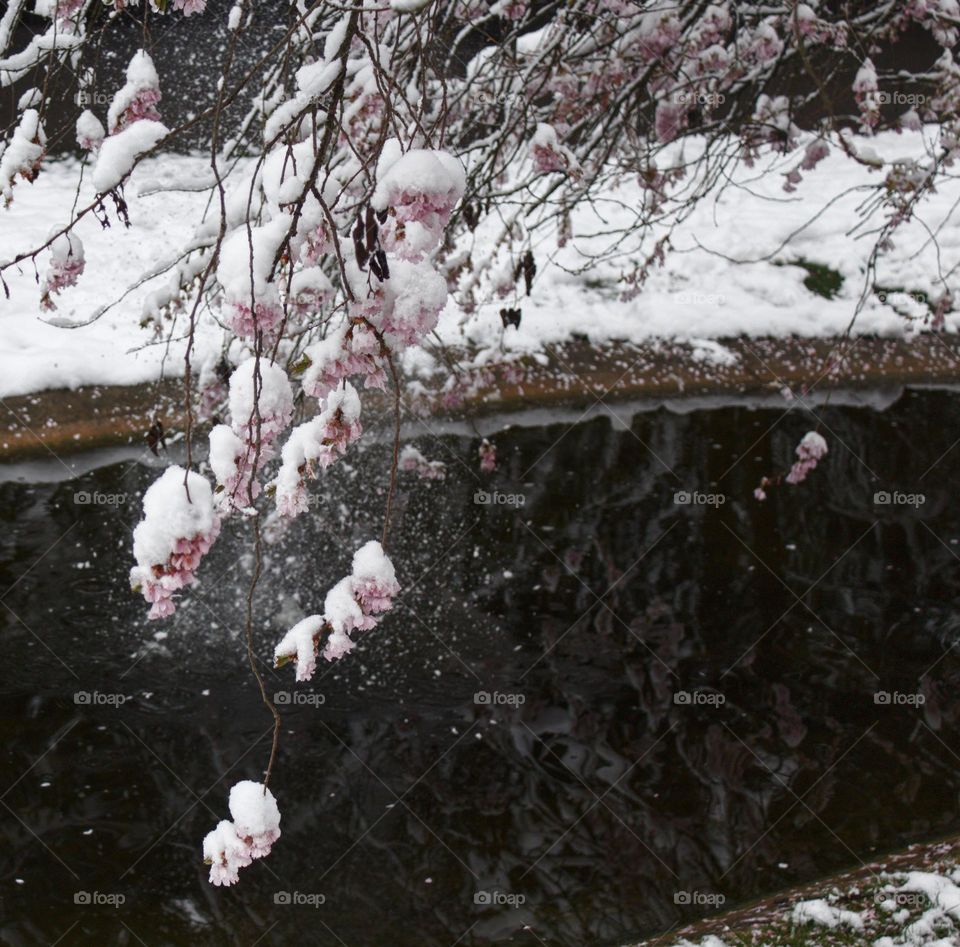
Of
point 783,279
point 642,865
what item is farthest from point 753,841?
point 783,279

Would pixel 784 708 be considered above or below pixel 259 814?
below

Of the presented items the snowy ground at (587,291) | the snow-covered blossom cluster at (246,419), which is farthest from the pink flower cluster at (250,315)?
the snowy ground at (587,291)

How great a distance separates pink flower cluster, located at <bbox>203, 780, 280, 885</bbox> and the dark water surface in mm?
1783

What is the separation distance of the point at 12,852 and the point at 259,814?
7.55ft

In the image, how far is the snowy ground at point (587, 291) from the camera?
6.69 metres

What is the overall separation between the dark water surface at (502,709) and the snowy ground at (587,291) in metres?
1.30

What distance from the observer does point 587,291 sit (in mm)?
7863

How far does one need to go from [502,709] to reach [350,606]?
2526mm

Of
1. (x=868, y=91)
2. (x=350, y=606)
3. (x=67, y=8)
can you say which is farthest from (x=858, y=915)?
(x=868, y=91)

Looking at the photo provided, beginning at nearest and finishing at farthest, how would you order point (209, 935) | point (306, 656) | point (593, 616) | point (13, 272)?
point (306, 656), point (209, 935), point (593, 616), point (13, 272)

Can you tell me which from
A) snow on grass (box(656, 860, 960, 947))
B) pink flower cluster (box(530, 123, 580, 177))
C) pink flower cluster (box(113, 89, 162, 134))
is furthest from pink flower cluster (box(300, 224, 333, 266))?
snow on grass (box(656, 860, 960, 947))

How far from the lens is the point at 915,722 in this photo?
4156mm

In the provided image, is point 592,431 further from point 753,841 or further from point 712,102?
point 753,841

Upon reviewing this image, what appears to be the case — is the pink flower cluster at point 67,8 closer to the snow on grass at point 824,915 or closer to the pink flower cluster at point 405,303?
the pink flower cluster at point 405,303
